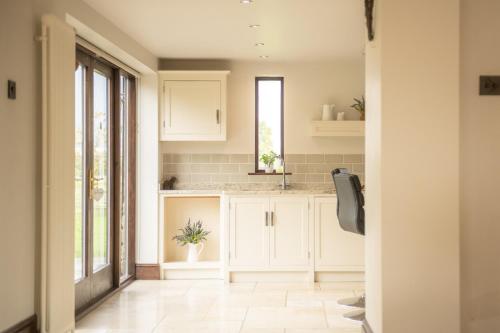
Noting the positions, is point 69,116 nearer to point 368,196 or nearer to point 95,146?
point 95,146

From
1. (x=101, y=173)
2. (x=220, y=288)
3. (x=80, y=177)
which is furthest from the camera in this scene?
(x=220, y=288)

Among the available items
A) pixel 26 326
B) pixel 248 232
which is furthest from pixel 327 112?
pixel 26 326

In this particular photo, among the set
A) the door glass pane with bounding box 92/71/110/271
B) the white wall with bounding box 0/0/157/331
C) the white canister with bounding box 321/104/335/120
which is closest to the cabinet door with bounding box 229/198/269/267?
the white canister with bounding box 321/104/335/120

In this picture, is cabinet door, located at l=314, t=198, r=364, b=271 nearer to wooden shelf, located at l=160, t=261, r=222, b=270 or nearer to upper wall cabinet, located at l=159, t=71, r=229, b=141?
wooden shelf, located at l=160, t=261, r=222, b=270

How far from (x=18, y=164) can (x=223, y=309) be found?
93.3 inches

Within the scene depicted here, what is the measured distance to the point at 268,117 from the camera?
7152 mm

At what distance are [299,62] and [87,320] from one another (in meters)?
3.68

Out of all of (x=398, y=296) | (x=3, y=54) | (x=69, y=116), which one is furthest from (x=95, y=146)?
(x=398, y=296)

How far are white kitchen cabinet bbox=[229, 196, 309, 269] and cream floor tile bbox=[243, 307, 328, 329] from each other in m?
1.23

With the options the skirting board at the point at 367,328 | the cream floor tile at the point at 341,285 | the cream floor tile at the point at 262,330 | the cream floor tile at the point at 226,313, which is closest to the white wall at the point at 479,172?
the skirting board at the point at 367,328

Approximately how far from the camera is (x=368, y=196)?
149 inches

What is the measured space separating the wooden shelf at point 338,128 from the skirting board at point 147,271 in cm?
224

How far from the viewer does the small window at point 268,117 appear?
714 centimetres

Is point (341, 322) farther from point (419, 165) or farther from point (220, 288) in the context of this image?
point (419, 165)
